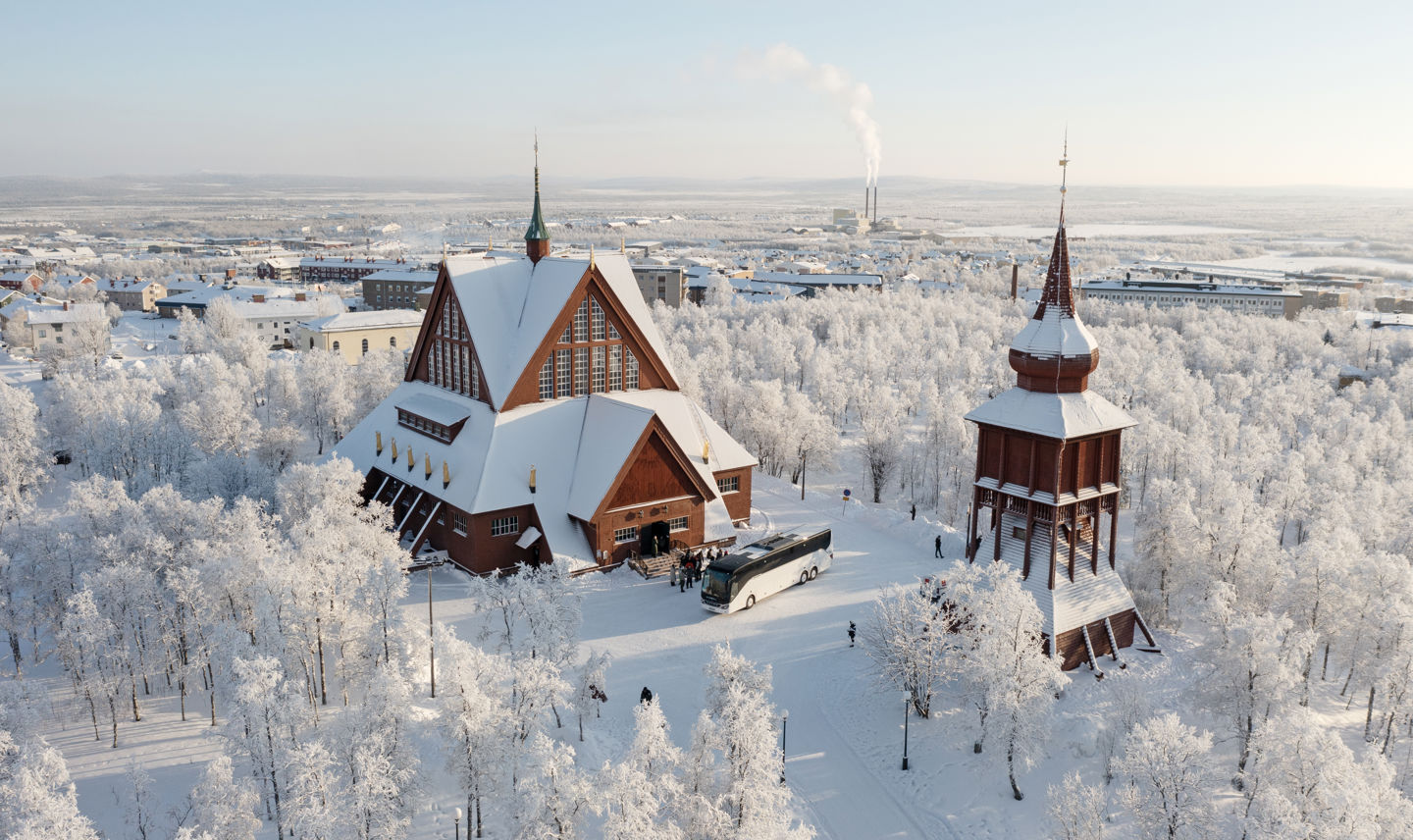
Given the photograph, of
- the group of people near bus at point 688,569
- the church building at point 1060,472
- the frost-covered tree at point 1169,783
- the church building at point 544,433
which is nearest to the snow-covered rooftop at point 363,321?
the church building at point 544,433

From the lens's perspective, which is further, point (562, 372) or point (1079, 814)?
point (562, 372)

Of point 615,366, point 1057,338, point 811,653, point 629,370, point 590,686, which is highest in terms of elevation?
point 1057,338

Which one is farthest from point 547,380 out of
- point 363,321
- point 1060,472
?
point 363,321

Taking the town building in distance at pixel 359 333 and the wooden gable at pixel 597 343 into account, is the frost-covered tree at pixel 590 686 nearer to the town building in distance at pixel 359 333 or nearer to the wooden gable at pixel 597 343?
→ the wooden gable at pixel 597 343

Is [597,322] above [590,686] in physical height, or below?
above

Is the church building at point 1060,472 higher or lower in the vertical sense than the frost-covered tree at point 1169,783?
higher

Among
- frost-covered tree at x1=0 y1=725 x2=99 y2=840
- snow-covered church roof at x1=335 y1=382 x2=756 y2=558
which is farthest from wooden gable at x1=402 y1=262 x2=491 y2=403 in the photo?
frost-covered tree at x1=0 y1=725 x2=99 y2=840

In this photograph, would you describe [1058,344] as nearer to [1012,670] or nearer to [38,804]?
[1012,670]
